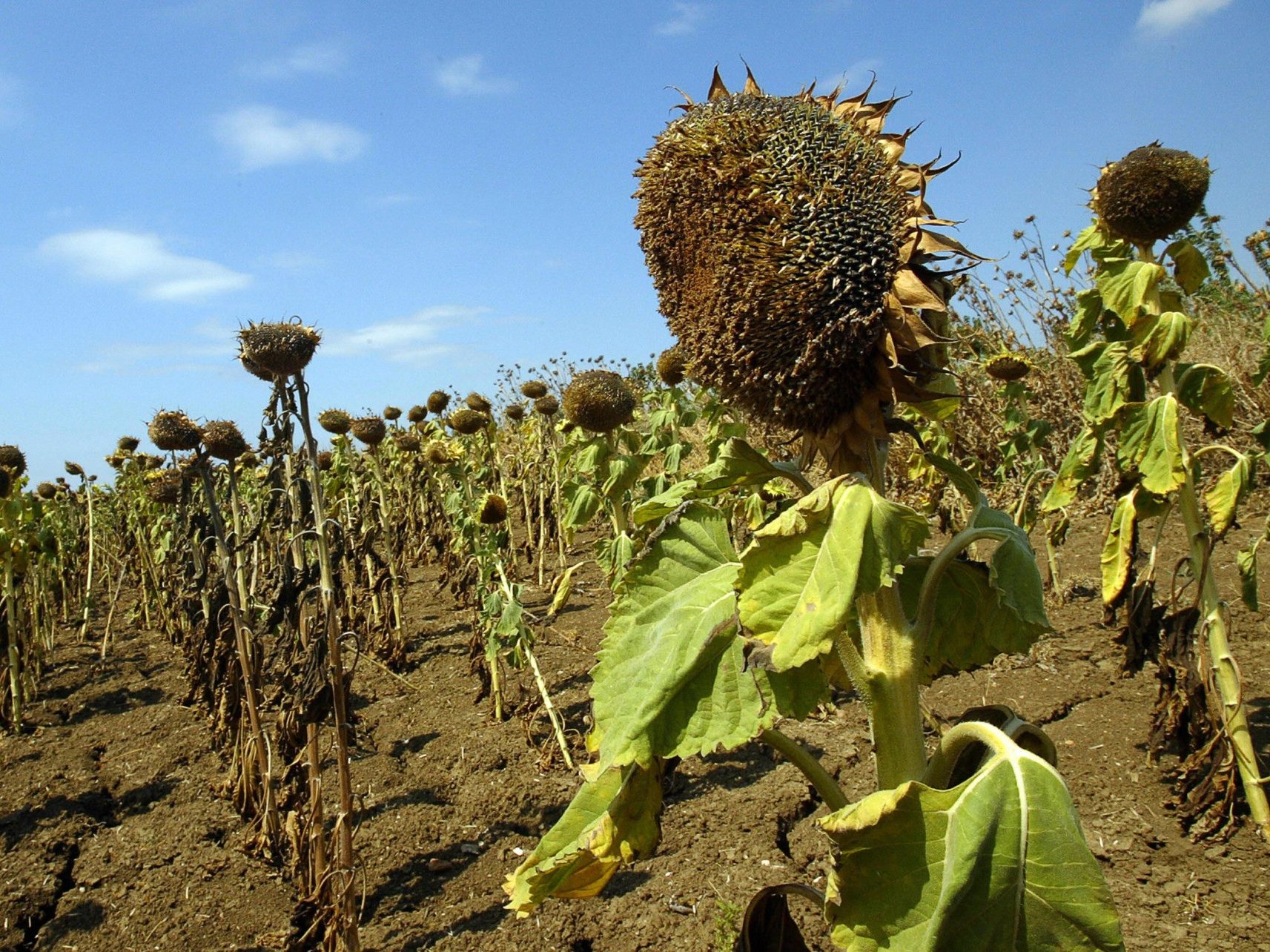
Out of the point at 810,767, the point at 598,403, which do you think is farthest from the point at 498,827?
the point at 810,767

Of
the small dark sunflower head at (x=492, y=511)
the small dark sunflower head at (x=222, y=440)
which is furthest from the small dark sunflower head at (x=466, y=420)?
the small dark sunflower head at (x=222, y=440)

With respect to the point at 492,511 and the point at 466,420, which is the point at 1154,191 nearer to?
the point at 492,511

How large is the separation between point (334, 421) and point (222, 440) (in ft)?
11.0

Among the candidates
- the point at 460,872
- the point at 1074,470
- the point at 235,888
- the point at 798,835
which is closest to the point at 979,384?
the point at 1074,470

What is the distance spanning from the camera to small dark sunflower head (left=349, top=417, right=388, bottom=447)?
310 inches

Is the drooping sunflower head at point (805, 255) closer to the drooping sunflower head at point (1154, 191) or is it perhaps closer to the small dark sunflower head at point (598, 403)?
the drooping sunflower head at point (1154, 191)

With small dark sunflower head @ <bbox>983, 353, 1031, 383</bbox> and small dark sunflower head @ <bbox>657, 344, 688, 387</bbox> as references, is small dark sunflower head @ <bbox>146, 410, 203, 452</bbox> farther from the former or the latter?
small dark sunflower head @ <bbox>983, 353, 1031, 383</bbox>

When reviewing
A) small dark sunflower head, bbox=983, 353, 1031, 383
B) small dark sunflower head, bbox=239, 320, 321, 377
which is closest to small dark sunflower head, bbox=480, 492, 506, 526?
small dark sunflower head, bbox=239, 320, 321, 377

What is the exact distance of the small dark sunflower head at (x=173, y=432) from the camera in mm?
4816

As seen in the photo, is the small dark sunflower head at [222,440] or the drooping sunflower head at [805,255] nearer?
the drooping sunflower head at [805,255]

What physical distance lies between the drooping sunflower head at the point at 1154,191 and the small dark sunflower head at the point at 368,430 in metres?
6.14

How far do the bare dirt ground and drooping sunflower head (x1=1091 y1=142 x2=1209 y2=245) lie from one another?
2323 millimetres

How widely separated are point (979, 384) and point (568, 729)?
6706mm

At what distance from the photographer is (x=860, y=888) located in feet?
4.32
